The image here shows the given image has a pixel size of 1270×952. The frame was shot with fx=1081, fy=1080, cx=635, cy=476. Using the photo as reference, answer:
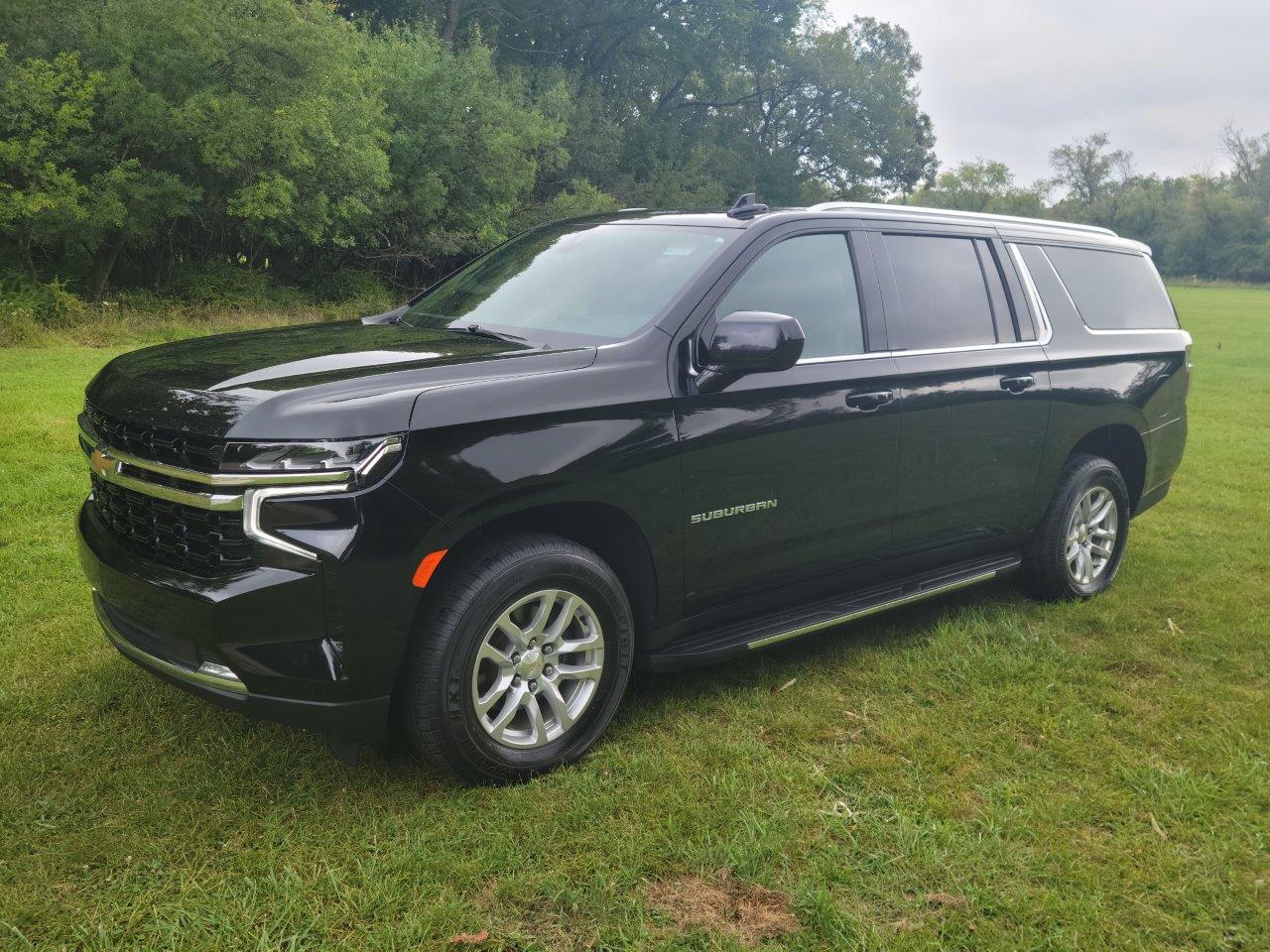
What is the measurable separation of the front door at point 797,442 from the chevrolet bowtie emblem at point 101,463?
72.2 inches

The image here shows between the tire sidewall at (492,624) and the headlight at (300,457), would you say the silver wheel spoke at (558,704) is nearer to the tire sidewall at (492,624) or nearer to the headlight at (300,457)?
the tire sidewall at (492,624)

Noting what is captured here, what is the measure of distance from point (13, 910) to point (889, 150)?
192 feet

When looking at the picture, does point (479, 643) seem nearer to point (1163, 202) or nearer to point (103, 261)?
point (103, 261)

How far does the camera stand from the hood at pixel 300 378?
302cm

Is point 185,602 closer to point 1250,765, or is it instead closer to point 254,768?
point 254,768

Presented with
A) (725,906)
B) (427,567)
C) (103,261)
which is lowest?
(725,906)

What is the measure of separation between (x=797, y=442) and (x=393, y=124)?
28115mm

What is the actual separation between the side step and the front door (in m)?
0.13

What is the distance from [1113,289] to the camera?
582 centimetres

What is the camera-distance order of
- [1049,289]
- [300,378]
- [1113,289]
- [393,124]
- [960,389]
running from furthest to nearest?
[393,124], [1113,289], [1049,289], [960,389], [300,378]

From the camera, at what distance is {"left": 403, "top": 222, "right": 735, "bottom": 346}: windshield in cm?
401

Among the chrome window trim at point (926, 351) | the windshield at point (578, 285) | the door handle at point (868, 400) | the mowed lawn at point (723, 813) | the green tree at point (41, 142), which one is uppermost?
the green tree at point (41, 142)

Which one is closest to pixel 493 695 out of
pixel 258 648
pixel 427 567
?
pixel 427 567

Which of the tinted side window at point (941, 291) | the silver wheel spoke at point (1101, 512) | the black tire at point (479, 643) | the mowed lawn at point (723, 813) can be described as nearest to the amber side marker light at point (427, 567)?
the black tire at point (479, 643)
